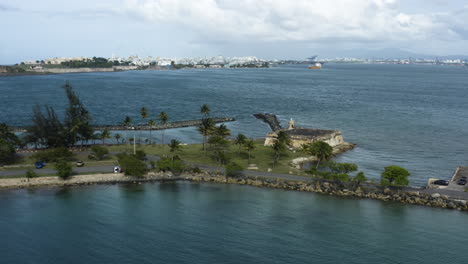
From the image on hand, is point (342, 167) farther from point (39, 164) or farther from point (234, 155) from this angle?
point (39, 164)

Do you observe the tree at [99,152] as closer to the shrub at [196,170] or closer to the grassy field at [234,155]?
the grassy field at [234,155]

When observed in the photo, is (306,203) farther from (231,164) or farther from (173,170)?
(173,170)

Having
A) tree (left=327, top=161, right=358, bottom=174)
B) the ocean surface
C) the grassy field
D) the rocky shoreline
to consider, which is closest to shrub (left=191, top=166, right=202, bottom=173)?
the rocky shoreline

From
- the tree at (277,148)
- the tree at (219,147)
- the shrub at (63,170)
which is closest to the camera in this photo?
the shrub at (63,170)

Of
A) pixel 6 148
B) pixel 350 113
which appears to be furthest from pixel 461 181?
pixel 350 113

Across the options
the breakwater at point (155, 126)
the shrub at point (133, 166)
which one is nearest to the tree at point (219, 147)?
the shrub at point (133, 166)

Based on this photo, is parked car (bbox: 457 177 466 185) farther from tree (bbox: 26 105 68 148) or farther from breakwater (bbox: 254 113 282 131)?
tree (bbox: 26 105 68 148)
